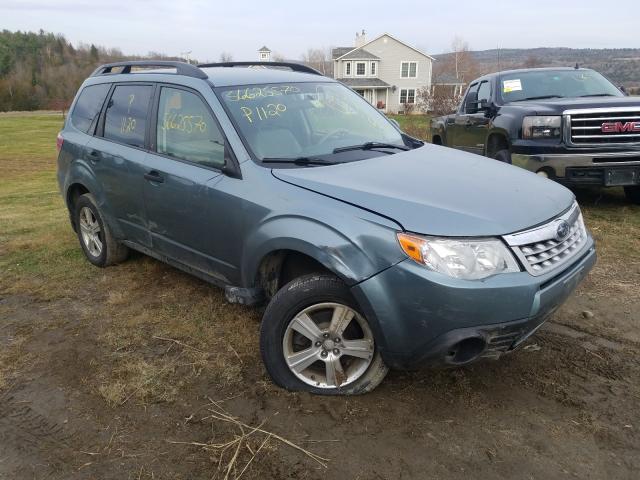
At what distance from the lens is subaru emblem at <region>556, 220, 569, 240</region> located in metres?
2.83

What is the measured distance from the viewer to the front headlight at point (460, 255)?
98.2 inches

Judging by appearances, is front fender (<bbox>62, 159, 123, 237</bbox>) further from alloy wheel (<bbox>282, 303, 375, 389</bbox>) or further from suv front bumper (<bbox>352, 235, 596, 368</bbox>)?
suv front bumper (<bbox>352, 235, 596, 368</bbox>)

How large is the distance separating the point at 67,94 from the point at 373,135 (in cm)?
8157

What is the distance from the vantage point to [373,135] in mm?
3914

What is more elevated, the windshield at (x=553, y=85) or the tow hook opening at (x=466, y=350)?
the windshield at (x=553, y=85)

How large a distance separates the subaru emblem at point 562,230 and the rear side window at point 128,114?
9.68 ft

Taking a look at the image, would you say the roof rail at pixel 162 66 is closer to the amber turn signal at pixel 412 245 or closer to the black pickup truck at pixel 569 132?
the amber turn signal at pixel 412 245

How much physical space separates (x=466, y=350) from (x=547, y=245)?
70 cm

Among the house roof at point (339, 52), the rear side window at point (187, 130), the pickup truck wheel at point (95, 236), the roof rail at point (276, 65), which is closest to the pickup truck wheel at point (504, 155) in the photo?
the roof rail at point (276, 65)

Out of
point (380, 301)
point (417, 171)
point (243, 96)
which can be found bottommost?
point (380, 301)

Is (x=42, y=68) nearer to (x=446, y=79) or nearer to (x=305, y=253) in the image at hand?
(x=446, y=79)

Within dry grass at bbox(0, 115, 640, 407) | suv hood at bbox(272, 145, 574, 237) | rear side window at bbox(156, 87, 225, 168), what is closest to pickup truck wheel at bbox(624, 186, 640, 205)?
dry grass at bbox(0, 115, 640, 407)

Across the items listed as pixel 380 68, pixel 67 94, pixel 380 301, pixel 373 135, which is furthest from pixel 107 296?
pixel 67 94

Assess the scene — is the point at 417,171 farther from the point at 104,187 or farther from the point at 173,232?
the point at 104,187
